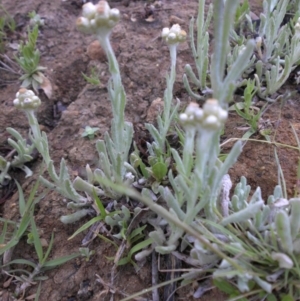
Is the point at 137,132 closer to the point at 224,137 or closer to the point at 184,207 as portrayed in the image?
the point at 224,137

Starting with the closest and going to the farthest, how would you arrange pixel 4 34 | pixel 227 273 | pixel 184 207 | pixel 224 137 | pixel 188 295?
pixel 227 273 → pixel 188 295 → pixel 184 207 → pixel 224 137 → pixel 4 34

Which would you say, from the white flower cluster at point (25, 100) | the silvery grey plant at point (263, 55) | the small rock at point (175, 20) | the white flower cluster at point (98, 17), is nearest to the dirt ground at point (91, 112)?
the small rock at point (175, 20)

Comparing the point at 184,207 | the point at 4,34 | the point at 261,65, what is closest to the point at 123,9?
the point at 4,34

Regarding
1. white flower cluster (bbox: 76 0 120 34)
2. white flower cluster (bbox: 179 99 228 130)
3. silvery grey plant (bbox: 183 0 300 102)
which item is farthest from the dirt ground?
white flower cluster (bbox: 76 0 120 34)

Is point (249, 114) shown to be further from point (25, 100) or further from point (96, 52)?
point (96, 52)

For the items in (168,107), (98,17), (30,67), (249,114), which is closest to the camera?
(98,17)

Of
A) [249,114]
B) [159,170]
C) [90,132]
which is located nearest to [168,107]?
→ [159,170]

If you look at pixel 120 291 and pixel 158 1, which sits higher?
pixel 158 1
